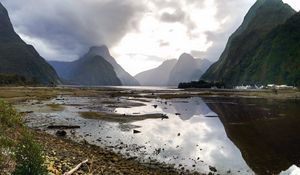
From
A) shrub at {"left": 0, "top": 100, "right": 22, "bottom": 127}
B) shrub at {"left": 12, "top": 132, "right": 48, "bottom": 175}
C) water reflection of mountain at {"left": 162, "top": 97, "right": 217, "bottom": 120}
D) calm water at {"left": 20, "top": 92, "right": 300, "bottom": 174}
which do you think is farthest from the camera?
water reflection of mountain at {"left": 162, "top": 97, "right": 217, "bottom": 120}

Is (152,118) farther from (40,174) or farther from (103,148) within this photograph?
(40,174)

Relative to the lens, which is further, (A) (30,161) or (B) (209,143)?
(B) (209,143)

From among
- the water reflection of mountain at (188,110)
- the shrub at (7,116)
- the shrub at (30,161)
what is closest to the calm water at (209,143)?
the shrub at (7,116)

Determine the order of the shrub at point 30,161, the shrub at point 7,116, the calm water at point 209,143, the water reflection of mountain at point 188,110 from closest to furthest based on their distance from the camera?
the shrub at point 30,161
the shrub at point 7,116
the calm water at point 209,143
the water reflection of mountain at point 188,110

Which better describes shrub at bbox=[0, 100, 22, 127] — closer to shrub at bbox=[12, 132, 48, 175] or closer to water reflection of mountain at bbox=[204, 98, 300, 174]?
shrub at bbox=[12, 132, 48, 175]

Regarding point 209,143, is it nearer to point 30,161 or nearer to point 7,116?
point 7,116

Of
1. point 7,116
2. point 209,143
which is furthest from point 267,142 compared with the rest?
point 7,116

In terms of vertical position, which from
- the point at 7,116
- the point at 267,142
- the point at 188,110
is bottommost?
the point at 267,142

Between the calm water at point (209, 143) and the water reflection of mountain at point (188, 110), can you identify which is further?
the water reflection of mountain at point (188, 110)

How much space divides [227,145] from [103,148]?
1358cm

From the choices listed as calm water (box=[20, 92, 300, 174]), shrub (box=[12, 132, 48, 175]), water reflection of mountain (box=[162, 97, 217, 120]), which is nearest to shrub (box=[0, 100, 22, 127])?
shrub (box=[12, 132, 48, 175])

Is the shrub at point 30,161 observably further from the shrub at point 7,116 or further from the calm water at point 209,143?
the calm water at point 209,143

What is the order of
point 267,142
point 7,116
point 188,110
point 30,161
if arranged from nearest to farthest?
point 30,161, point 7,116, point 267,142, point 188,110

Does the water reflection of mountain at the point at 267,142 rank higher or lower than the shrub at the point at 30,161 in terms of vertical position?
lower
